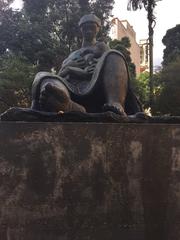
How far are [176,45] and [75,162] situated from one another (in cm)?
2174

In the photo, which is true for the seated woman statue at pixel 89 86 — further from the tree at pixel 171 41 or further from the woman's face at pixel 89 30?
the tree at pixel 171 41

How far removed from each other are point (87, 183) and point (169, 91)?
1792cm

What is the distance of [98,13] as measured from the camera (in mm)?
24391

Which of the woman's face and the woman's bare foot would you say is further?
the woman's face

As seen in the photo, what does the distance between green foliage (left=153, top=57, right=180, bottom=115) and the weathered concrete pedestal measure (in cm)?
1685

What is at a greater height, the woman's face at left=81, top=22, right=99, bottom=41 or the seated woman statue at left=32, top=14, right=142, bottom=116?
the woman's face at left=81, top=22, right=99, bottom=41

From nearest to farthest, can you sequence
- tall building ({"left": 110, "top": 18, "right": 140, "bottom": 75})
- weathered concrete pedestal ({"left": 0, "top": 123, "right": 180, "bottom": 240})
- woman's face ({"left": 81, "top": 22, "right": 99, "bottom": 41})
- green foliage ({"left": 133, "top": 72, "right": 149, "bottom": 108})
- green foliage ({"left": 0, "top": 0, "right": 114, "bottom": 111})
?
weathered concrete pedestal ({"left": 0, "top": 123, "right": 180, "bottom": 240}) → woman's face ({"left": 81, "top": 22, "right": 99, "bottom": 41}) → green foliage ({"left": 133, "top": 72, "right": 149, "bottom": 108}) → green foliage ({"left": 0, "top": 0, "right": 114, "bottom": 111}) → tall building ({"left": 110, "top": 18, "right": 140, "bottom": 75})

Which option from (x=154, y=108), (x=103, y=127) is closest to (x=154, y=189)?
(x=103, y=127)

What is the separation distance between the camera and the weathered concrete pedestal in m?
3.96

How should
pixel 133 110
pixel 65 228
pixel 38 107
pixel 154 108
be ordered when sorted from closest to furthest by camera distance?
pixel 65 228, pixel 38 107, pixel 133 110, pixel 154 108

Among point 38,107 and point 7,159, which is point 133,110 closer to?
point 38,107

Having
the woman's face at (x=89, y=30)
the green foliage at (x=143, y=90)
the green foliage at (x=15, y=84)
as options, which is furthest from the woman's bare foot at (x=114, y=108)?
the green foliage at (x=15, y=84)

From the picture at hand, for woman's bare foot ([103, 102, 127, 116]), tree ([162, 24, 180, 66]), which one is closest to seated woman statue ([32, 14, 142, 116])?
woman's bare foot ([103, 102, 127, 116])

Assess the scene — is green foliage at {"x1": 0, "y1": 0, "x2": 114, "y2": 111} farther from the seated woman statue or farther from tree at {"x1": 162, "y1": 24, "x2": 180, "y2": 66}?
the seated woman statue
